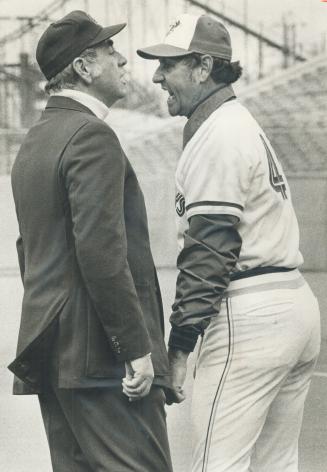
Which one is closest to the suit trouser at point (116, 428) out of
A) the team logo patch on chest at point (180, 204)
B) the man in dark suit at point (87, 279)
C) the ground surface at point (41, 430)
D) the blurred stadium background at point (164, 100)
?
the man in dark suit at point (87, 279)

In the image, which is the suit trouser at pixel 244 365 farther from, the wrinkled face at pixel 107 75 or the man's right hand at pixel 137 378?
the wrinkled face at pixel 107 75

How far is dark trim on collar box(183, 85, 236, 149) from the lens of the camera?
12.4ft

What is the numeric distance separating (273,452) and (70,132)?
47.3 inches

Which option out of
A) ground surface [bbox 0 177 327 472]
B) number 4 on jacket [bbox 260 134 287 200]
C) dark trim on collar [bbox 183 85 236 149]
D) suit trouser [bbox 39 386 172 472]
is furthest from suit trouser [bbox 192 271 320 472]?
ground surface [bbox 0 177 327 472]

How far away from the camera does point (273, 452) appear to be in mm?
3896

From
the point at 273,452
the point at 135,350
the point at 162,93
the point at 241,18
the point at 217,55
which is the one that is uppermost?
the point at 217,55

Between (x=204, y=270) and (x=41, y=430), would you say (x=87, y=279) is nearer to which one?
(x=204, y=270)

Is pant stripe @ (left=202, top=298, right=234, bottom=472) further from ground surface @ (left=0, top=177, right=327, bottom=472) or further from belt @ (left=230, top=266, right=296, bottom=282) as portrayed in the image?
ground surface @ (left=0, top=177, right=327, bottom=472)

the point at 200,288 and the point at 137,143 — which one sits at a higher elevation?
the point at 200,288

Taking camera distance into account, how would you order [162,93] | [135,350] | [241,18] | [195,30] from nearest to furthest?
[135,350] → [195,30] → [241,18] → [162,93]

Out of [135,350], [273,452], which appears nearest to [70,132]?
[135,350]

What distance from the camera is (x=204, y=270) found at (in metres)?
3.64

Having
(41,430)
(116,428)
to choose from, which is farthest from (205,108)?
(41,430)

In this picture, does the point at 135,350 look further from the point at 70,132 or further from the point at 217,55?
the point at 217,55
